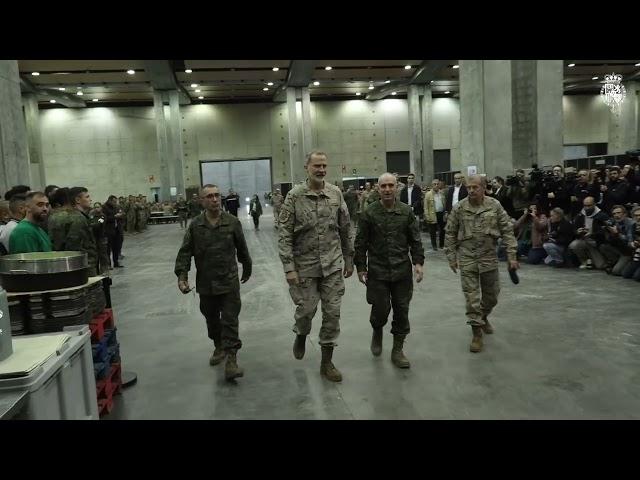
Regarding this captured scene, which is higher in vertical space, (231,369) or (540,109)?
(540,109)

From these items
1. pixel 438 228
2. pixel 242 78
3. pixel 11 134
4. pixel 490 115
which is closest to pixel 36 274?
pixel 11 134

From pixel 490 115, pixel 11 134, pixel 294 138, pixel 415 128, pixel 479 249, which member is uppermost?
pixel 415 128

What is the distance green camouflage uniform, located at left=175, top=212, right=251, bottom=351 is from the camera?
4.67m

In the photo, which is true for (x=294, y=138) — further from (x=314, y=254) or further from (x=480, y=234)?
(x=314, y=254)

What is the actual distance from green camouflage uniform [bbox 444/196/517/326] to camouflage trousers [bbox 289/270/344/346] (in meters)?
1.53

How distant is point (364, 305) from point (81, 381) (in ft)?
16.0

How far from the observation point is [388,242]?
474 centimetres

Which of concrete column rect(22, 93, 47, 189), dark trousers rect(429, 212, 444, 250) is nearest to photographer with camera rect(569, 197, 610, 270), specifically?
dark trousers rect(429, 212, 444, 250)

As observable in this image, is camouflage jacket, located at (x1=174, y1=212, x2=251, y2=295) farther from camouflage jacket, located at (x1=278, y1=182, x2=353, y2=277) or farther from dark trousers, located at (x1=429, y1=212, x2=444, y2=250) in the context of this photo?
dark trousers, located at (x1=429, y1=212, x2=444, y2=250)

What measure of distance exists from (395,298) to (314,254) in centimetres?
93

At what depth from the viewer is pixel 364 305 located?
23.9 ft
